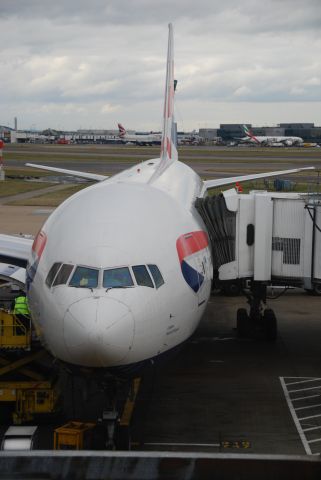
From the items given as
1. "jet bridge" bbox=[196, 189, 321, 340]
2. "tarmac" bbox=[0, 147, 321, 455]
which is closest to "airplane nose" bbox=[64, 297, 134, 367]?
"tarmac" bbox=[0, 147, 321, 455]

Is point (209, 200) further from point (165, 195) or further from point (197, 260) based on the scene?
point (197, 260)

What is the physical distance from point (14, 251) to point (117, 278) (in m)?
10.2

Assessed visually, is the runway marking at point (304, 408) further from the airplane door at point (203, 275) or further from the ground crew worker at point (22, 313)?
the ground crew worker at point (22, 313)

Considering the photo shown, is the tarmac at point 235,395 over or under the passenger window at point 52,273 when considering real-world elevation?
under

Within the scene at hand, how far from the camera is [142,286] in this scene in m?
13.3

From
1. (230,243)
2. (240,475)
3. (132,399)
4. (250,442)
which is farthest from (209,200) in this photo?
(240,475)

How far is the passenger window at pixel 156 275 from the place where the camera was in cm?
1367

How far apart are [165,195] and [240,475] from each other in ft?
41.2

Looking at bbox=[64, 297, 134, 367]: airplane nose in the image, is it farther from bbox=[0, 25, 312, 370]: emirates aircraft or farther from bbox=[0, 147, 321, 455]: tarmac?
bbox=[0, 147, 321, 455]: tarmac

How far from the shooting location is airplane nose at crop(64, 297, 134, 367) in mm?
12156

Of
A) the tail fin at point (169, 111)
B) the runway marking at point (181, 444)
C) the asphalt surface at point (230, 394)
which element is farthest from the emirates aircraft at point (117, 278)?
the tail fin at point (169, 111)

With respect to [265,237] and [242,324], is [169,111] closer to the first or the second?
[242,324]

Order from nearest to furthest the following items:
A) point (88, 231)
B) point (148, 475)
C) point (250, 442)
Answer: point (148, 475) → point (88, 231) → point (250, 442)

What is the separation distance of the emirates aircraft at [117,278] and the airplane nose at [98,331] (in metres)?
0.02
